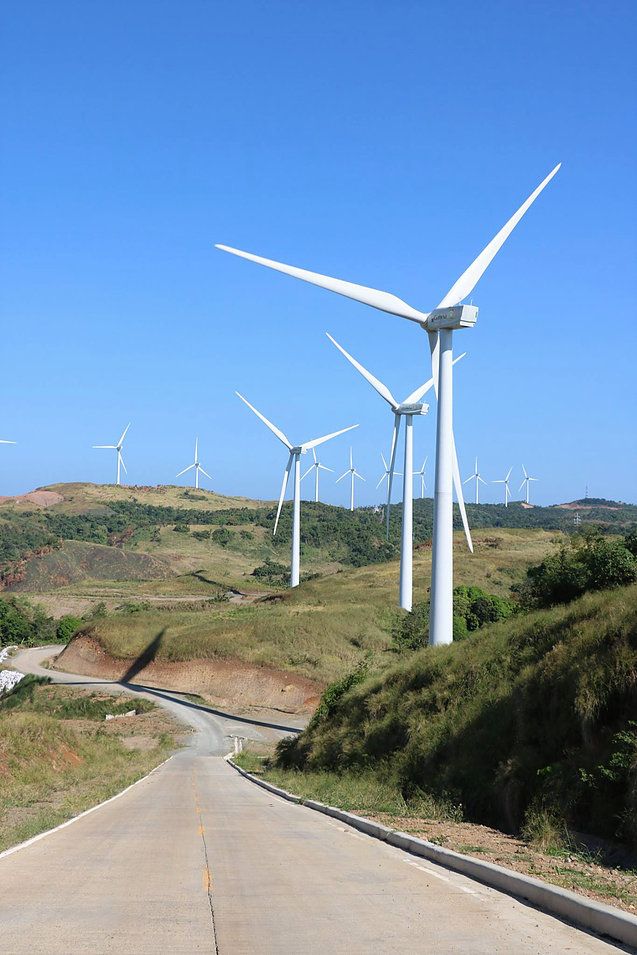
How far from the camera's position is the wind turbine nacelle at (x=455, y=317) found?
1442 inches

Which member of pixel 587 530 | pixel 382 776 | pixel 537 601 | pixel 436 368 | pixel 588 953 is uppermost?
pixel 436 368

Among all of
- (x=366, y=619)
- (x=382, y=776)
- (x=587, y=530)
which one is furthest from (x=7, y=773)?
(x=366, y=619)

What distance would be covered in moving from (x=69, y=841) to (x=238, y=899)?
7.18 metres

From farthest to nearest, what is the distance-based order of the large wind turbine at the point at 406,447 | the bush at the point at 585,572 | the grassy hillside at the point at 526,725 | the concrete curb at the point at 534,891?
the large wind turbine at the point at 406,447, the bush at the point at 585,572, the grassy hillside at the point at 526,725, the concrete curb at the point at 534,891

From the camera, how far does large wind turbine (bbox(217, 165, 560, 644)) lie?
113 ft

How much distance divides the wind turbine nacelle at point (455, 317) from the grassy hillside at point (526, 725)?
41.2ft

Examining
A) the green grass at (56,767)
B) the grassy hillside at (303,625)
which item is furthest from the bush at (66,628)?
the green grass at (56,767)

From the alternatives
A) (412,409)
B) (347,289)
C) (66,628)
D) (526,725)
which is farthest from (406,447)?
(66,628)

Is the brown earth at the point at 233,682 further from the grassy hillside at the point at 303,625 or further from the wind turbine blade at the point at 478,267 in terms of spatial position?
the wind turbine blade at the point at 478,267

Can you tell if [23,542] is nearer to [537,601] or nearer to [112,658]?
[112,658]

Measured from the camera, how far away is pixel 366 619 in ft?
294

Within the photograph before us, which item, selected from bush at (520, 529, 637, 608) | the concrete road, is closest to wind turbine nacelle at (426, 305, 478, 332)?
bush at (520, 529, 637, 608)

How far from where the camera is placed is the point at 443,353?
3712 cm

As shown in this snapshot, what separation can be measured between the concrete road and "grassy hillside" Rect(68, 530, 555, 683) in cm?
5367
